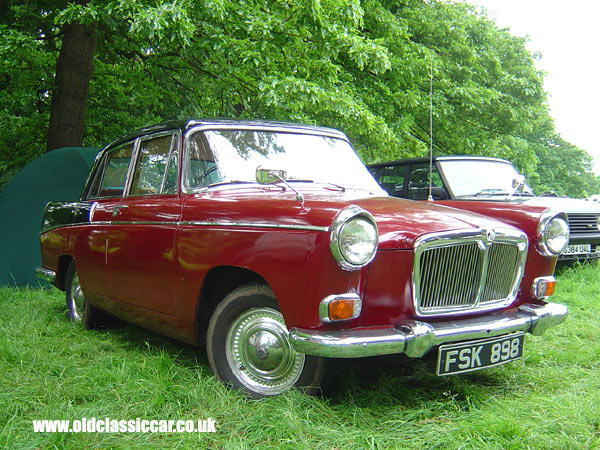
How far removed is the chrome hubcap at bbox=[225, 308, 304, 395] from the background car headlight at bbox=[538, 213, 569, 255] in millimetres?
1857

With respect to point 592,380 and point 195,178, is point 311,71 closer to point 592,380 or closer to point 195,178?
point 195,178

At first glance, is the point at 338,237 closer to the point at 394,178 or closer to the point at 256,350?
the point at 256,350

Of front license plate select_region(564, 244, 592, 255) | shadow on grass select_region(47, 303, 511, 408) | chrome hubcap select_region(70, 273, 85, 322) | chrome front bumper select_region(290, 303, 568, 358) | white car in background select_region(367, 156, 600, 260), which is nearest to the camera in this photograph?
chrome front bumper select_region(290, 303, 568, 358)

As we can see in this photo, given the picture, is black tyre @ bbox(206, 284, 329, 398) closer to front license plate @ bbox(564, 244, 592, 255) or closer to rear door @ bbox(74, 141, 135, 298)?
rear door @ bbox(74, 141, 135, 298)

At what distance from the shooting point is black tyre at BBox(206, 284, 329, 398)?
305 cm

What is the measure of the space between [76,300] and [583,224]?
6239 millimetres

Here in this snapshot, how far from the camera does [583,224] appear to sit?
24.3 feet

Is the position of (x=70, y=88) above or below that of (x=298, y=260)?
above

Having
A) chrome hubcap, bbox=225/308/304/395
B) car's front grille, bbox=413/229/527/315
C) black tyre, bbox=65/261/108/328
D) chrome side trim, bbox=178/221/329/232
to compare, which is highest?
chrome side trim, bbox=178/221/329/232

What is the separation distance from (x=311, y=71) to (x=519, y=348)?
6.56 meters

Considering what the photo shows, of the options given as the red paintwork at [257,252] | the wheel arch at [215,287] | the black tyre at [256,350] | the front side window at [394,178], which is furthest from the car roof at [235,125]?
the front side window at [394,178]

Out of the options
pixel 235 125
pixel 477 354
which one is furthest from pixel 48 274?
pixel 477 354

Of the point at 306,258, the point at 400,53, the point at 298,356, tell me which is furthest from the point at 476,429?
the point at 400,53

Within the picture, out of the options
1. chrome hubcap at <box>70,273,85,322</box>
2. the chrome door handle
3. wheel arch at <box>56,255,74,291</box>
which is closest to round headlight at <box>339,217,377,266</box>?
the chrome door handle
